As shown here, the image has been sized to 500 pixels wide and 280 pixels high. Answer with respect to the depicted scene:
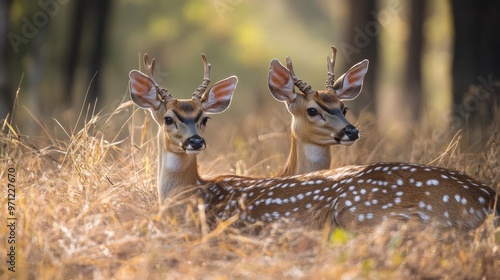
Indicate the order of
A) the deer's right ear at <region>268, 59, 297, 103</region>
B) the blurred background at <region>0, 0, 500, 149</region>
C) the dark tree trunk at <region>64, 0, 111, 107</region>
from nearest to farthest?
the deer's right ear at <region>268, 59, 297, 103</region>, the blurred background at <region>0, 0, 500, 149</region>, the dark tree trunk at <region>64, 0, 111, 107</region>

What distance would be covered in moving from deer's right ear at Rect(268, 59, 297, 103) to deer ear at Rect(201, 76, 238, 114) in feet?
2.79

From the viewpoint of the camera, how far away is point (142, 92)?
7.80 meters

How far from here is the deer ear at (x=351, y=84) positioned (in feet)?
30.2

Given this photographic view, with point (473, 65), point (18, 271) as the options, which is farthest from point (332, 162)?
point (473, 65)

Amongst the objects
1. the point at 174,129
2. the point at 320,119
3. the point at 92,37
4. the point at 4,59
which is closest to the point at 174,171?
the point at 174,129

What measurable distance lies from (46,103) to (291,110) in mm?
17465

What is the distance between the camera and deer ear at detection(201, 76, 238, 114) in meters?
8.02

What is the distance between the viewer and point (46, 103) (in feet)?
83.8

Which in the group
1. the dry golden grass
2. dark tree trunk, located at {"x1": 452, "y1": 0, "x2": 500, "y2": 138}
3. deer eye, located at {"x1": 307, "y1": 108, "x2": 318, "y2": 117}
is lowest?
the dry golden grass

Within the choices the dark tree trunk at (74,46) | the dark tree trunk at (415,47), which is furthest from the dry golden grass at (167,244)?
the dark tree trunk at (415,47)

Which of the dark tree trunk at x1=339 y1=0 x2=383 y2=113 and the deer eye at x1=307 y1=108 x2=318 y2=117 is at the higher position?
the dark tree trunk at x1=339 y1=0 x2=383 y2=113

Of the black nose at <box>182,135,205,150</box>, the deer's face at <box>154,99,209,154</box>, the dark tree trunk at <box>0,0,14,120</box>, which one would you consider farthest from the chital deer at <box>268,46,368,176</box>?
the dark tree trunk at <box>0,0,14,120</box>

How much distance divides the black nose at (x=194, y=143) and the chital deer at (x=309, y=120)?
1.68 meters

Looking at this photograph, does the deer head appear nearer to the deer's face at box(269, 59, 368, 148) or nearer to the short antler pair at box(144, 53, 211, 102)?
the deer's face at box(269, 59, 368, 148)
